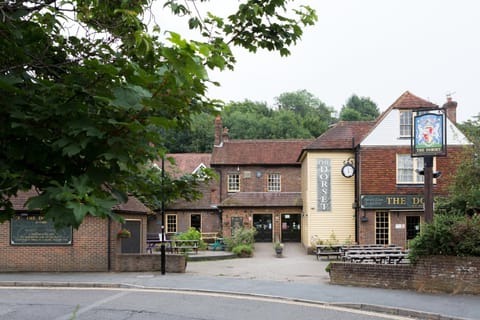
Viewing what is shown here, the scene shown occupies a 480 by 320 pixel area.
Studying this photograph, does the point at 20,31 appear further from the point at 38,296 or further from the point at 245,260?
the point at 245,260

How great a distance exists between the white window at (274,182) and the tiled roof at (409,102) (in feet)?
44.7

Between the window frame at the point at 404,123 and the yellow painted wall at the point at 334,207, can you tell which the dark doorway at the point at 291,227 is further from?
the window frame at the point at 404,123

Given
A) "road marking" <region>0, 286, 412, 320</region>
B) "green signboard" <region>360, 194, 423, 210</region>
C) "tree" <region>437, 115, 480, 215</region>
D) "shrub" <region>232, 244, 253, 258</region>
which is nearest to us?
"road marking" <region>0, 286, 412, 320</region>

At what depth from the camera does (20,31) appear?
12.6 ft

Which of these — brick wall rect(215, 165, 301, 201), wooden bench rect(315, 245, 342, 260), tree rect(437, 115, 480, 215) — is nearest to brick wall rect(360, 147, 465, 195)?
wooden bench rect(315, 245, 342, 260)

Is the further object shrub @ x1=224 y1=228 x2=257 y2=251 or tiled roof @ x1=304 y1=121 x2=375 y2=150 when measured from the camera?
shrub @ x1=224 y1=228 x2=257 y2=251

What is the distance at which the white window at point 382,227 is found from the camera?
1136 inches

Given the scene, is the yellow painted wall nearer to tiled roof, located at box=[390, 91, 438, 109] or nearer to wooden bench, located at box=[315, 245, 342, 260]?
wooden bench, located at box=[315, 245, 342, 260]

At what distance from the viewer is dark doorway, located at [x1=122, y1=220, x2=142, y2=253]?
75.4ft

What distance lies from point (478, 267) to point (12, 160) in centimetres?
1371

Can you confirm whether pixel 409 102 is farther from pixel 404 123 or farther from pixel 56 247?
pixel 56 247

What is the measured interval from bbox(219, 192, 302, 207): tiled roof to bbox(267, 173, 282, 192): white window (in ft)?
2.62

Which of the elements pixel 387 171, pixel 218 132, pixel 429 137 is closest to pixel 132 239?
pixel 429 137

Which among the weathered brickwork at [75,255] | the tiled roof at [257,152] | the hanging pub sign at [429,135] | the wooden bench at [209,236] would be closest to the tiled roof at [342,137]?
the tiled roof at [257,152]
